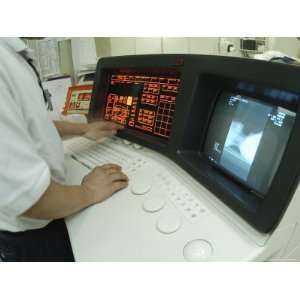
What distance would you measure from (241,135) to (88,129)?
2.03ft

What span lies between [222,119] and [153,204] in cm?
27

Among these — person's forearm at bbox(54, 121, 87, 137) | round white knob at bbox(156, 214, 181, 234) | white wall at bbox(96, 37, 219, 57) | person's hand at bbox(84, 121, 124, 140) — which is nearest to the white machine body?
round white knob at bbox(156, 214, 181, 234)

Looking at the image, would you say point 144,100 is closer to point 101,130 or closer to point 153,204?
point 101,130

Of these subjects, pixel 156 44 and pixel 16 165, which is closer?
pixel 16 165

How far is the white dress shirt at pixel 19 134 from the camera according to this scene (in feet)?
1.86

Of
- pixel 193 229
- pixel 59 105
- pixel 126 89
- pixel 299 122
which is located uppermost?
pixel 299 122

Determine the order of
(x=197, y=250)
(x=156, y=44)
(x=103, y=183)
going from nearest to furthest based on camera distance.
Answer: (x=197, y=250)
(x=103, y=183)
(x=156, y=44)

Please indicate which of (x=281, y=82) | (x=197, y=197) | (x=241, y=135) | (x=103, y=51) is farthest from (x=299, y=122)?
(x=103, y=51)

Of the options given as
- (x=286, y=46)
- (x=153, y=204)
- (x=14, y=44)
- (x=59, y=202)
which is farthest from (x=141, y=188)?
(x=286, y=46)

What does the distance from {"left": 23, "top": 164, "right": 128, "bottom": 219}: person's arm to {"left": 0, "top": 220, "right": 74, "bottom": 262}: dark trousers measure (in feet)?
0.61

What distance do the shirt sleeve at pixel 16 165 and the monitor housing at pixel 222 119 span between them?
37 centimetres

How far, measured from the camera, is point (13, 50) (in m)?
0.70

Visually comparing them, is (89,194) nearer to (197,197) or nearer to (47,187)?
(47,187)

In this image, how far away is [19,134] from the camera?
0.59 meters
